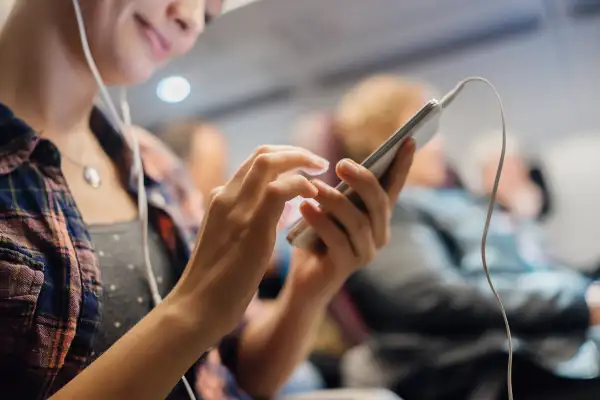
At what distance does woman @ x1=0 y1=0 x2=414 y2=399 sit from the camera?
0.35m

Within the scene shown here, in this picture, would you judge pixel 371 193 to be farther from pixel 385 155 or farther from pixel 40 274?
pixel 40 274

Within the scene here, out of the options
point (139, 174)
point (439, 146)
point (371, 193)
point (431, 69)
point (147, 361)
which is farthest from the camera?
point (431, 69)

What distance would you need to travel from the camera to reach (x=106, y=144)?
1.92 ft

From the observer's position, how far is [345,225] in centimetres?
46

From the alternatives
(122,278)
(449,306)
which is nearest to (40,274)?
(122,278)

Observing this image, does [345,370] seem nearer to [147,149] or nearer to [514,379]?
[514,379]

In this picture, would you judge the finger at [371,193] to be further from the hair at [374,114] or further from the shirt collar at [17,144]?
the hair at [374,114]

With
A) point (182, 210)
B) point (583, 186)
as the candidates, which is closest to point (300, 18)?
point (583, 186)

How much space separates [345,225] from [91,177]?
228 mm

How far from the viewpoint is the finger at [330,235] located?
441 mm

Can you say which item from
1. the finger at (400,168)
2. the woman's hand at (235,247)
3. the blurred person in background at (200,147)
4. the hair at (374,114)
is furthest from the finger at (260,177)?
the blurred person in background at (200,147)

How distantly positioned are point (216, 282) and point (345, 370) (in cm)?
68

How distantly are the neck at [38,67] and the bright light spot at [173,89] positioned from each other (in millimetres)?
656

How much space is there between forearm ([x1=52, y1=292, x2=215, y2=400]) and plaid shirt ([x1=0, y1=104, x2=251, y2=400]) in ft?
0.21
